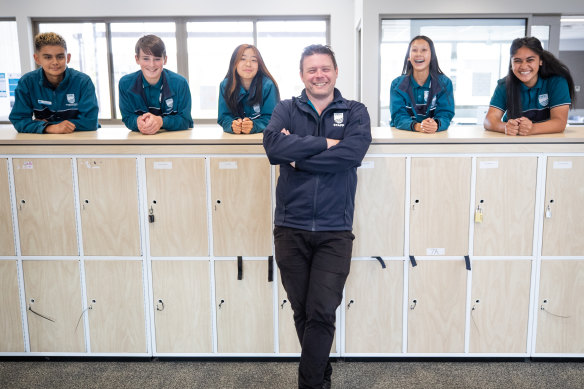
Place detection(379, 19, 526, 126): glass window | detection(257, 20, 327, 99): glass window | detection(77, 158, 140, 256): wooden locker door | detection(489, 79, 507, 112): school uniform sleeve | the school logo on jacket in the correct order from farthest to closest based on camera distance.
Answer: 1. detection(257, 20, 327, 99): glass window
2. detection(379, 19, 526, 126): glass window
3. detection(489, 79, 507, 112): school uniform sleeve
4. detection(77, 158, 140, 256): wooden locker door
5. the school logo on jacket

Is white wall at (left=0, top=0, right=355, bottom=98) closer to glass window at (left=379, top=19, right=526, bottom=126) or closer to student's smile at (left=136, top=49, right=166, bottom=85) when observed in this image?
glass window at (left=379, top=19, right=526, bottom=126)

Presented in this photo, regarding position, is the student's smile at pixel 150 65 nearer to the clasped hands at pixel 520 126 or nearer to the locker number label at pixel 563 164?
the clasped hands at pixel 520 126

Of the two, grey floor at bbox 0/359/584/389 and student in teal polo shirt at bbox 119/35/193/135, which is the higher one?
student in teal polo shirt at bbox 119/35/193/135

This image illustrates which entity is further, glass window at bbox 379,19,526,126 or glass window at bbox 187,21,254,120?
glass window at bbox 187,21,254,120

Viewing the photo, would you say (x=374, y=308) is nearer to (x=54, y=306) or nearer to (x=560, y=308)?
(x=560, y=308)

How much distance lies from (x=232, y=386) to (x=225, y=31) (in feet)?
18.9

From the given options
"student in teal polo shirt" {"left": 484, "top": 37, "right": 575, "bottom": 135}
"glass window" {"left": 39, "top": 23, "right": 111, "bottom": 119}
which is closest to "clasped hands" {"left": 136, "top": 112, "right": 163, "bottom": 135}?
"student in teal polo shirt" {"left": 484, "top": 37, "right": 575, "bottom": 135}

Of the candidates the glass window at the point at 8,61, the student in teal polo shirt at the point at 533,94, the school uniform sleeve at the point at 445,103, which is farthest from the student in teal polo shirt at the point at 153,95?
the glass window at the point at 8,61

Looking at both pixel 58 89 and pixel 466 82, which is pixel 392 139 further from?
pixel 466 82

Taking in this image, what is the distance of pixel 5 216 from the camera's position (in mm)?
2498

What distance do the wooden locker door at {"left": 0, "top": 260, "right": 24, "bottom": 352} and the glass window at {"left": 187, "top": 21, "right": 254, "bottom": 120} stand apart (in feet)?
15.7

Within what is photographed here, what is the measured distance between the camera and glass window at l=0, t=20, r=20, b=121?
688 centimetres

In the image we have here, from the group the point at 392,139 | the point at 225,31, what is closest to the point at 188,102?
the point at 392,139

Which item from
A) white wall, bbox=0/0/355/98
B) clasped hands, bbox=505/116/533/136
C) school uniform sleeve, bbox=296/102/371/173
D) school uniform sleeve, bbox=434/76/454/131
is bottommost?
school uniform sleeve, bbox=296/102/371/173
